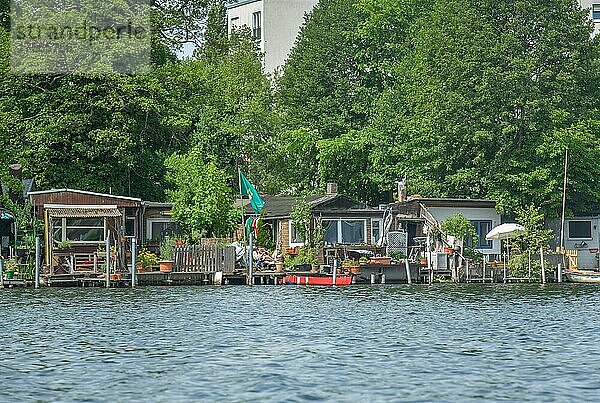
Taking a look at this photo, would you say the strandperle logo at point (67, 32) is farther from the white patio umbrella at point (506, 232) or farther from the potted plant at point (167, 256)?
the white patio umbrella at point (506, 232)

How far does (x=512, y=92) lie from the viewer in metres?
68.9

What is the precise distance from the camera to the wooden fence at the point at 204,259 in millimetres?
55562

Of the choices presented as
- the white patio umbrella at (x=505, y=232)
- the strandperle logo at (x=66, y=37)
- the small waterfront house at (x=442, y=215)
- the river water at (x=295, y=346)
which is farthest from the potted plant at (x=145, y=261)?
the white patio umbrella at (x=505, y=232)

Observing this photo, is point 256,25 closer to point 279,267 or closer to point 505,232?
point 505,232

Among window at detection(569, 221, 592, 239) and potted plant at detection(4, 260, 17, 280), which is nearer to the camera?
potted plant at detection(4, 260, 17, 280)

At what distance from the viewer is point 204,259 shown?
184 feet

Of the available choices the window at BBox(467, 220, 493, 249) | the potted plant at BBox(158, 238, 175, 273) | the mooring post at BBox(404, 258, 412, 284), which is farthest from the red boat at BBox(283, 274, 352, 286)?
the window at BBox(467, 220, 493, 249)

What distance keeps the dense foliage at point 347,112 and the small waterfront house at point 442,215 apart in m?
Answer: 1.22

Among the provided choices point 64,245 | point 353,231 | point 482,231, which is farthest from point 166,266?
point 482,231

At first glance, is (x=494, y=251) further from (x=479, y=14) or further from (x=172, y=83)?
(x=172, y=83)

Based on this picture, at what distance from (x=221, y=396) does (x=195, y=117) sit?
50636 millimetres

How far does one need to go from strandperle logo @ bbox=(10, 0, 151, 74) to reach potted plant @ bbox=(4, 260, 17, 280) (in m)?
11.7

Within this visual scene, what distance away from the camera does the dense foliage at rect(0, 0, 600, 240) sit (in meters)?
62.3

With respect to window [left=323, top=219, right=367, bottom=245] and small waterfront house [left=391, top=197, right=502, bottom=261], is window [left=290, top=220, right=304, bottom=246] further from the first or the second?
small waterfront house [left=391, top=197, right=502, bottom=261]
